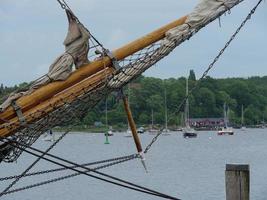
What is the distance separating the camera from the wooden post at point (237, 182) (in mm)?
13305

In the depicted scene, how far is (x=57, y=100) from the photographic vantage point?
12.8 metres

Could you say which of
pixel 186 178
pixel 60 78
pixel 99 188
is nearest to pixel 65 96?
pixel 60 78

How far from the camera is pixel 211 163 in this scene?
78438 mm

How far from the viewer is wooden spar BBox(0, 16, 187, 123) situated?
1267 centimetres

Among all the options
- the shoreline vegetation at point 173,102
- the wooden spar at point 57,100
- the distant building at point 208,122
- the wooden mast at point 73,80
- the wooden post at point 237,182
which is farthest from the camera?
the distant building at point 208,122

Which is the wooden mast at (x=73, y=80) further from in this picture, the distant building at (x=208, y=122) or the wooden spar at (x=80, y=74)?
the distant building at (x=208, y=122)

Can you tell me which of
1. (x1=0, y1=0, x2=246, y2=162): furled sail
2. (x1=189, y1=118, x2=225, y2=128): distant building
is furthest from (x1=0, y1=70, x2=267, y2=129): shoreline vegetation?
(x1=0, y1=0, x2=246, y2=162): furled sail

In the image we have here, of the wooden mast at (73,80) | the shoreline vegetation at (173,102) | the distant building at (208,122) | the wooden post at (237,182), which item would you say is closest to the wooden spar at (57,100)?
the wooden mast at (73,80)

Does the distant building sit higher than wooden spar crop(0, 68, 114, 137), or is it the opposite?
wooden spar crop(0, 68, 114, 137)

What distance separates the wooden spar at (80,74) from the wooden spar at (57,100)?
2.5 inches

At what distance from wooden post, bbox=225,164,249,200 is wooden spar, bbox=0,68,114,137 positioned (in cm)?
243

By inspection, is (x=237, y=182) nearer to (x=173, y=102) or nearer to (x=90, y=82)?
(x=90, y=82)

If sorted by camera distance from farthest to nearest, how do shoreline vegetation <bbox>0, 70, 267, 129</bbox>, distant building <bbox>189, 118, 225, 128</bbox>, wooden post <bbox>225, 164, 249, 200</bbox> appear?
distant building <bbox>189, 118, 225, 128</bbox> → shoreline vegetation <bbox>0, 70, 267, 129</bbox> → wooden post <bbox>225, 164, 249, 200</bbox>

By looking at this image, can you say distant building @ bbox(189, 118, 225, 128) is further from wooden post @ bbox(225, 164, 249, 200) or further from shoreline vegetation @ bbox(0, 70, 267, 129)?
wooden post @ bbox(225, 164, 249, 200)
